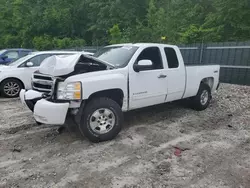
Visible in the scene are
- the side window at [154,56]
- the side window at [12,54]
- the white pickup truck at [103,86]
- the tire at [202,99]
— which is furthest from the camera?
the side window at [12,54]

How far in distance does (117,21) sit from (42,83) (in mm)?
23271

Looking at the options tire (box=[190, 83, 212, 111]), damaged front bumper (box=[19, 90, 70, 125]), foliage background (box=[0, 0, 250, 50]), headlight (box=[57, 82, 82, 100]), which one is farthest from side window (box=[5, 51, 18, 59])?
foliage background (box=[0, 0, 250, 50])

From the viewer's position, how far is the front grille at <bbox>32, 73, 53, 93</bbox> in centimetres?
442

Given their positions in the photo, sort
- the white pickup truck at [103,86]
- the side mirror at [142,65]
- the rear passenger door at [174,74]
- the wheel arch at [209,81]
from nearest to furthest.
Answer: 1. the white pickup truck at [103,86]
2. the side mirror at [142,65]
3. the rear passenger door at [174,74]
4. the wheel arch at [209,81]

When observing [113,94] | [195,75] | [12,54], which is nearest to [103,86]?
[113,94]

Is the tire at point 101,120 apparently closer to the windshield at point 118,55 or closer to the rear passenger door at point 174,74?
the windshield at point 118,55

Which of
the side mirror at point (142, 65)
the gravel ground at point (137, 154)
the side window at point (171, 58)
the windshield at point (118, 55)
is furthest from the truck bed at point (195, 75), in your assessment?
the windshield at point (118, 55)

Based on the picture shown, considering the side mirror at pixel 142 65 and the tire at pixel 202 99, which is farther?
the tire at pixel 202 99

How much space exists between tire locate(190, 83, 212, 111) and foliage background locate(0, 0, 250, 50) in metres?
9.57

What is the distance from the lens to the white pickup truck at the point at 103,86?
3.99m

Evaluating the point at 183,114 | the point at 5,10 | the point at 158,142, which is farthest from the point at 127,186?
the point at 5,10

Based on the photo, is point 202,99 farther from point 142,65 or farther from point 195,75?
point 142,65

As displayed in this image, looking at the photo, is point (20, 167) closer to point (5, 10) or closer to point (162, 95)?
point (162, 95)

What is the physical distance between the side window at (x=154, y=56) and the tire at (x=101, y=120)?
1.41 m
